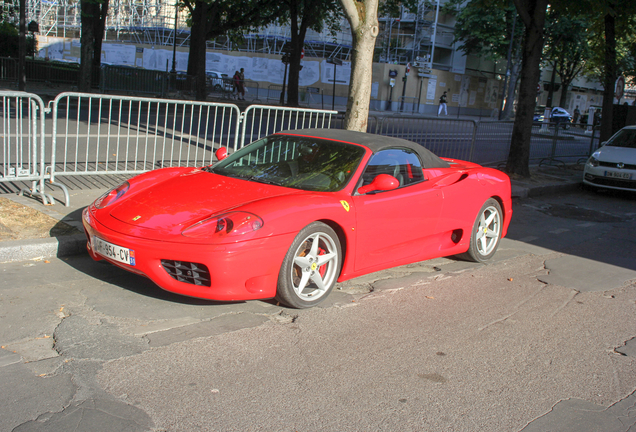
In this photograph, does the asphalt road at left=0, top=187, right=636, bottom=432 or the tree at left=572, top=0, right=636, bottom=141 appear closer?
the asphalt road at left=0, top=187, right=636, bottom=432

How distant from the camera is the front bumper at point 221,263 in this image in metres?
3.84

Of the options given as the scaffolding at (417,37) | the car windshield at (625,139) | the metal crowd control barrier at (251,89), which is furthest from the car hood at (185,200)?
the scaffolding at (417,37)

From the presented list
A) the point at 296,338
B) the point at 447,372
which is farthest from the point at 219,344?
the point at 447,372

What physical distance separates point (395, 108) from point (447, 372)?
44162 millimetres

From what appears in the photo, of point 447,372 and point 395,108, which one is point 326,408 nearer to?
point 447,372

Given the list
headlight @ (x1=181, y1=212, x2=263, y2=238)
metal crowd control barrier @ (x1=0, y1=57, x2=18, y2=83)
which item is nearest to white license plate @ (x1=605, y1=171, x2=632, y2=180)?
headlight @ (x1=181, y1=212, x2=263, y2=238)

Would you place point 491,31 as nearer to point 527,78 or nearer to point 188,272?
point 527,78

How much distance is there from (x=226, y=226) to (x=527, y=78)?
32.5 feet

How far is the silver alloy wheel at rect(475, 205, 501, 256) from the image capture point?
6.04 m

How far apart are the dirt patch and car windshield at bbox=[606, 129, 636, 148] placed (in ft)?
36.5

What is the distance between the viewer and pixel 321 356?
3.61 m

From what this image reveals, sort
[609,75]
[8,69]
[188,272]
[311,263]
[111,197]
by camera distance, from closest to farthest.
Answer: [188,272] < [311,263] < [111,197] < [609,75] < [8,69]

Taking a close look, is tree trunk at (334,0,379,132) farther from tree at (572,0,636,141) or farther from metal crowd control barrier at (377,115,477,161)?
tree at (572,0,636,141)

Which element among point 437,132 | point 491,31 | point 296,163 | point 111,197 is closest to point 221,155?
point 296,163
